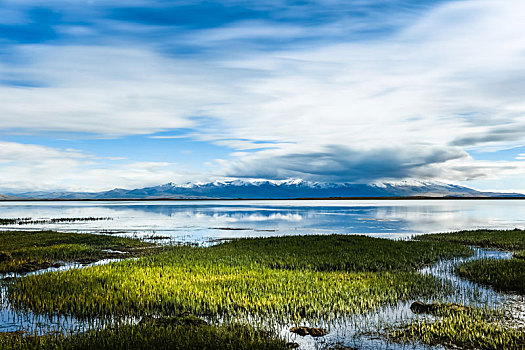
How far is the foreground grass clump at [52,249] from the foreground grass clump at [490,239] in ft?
123

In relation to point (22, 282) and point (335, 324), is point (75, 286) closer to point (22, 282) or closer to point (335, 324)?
point (22, 282)

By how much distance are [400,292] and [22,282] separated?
21020 millimetres

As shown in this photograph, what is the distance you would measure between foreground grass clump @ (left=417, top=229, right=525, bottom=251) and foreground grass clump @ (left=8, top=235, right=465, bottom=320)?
1807 cm

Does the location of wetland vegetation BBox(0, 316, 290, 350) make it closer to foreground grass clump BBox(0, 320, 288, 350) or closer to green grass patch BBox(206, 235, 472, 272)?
foreground grass clump BBox(0, 320, 288, 350)

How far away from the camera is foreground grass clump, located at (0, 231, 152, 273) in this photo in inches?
1174

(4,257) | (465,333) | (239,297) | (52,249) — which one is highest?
(239,297)

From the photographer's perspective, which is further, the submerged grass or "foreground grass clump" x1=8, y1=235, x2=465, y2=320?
the submerged grass

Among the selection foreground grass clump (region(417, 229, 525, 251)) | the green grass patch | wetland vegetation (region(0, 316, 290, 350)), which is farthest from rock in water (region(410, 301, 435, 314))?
foreground grass clump (region(417, 229, 525, 251))

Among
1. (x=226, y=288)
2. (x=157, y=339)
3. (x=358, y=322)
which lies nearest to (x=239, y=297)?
(x=226, y=288)

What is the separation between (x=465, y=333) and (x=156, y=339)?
11.0 meters

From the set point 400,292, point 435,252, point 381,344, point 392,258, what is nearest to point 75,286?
point 381,344

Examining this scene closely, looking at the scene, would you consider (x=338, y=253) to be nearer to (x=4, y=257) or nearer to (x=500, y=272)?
(x=500, y=272)

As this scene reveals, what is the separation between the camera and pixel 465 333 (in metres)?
14.0

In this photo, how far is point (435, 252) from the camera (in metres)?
35.9
